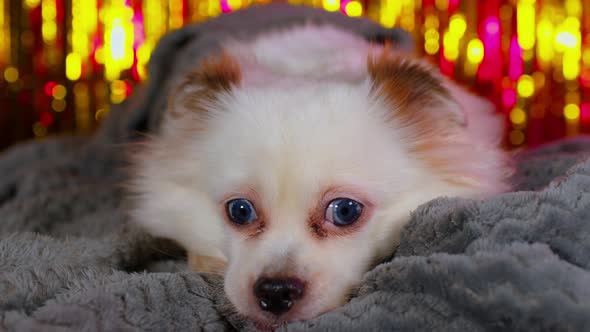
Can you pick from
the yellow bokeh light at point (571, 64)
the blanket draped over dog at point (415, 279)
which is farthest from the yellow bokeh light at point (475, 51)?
the blanket draped over dog at point (415, 279)

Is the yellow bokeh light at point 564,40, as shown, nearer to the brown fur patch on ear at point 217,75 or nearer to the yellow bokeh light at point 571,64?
the yellow bokeh light at point 571,64

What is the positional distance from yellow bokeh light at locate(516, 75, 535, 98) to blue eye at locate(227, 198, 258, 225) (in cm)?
199

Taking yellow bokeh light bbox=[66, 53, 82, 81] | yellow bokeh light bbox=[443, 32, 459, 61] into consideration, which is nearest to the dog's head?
yellow bokeh light bbox=[443, 32, 459, 61]

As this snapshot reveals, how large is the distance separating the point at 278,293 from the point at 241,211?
1.04 ft

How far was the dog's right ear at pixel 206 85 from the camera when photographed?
1.78 metres

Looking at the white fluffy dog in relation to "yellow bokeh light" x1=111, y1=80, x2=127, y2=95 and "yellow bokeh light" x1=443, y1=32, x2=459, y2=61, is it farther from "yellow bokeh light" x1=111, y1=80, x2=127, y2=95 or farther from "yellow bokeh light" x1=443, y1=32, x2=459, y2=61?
"yellow bokeh light" x1=111, y1=80, x2=127, y2=95

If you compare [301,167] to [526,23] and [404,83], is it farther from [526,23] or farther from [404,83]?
[526,23]

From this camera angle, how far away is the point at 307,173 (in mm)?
1464

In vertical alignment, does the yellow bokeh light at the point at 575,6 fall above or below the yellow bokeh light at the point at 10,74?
above

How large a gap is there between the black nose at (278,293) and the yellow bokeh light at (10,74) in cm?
240

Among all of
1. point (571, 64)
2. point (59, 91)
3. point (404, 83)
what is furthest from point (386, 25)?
point (59, 91)

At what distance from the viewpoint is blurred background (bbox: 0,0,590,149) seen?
10.0ft

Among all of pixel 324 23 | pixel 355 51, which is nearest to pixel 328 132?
pixel 355 51

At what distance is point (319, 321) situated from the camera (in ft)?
3.78
